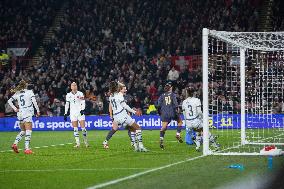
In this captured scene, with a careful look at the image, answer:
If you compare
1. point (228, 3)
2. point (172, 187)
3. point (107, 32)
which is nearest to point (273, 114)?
point (228, 3)

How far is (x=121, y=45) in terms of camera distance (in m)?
39.9

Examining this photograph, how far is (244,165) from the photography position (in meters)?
14.3

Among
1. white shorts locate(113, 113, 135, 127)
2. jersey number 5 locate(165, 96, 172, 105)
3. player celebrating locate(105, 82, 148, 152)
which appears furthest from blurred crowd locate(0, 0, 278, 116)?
white shorts locate(113, 113, 135, 127)

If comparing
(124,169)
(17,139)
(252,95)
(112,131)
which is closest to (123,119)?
(112,131)

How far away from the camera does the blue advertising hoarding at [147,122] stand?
3148cm

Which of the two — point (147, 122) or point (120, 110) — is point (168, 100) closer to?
point (120, 110)

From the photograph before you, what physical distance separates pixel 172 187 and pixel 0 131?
1064 inches

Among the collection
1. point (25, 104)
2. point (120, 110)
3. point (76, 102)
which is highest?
point (76, 102)

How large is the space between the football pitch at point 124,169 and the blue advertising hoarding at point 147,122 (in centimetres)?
1276

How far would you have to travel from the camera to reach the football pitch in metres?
11.4

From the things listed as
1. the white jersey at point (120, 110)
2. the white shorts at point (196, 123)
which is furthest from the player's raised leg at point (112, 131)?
the white shorts at point (196, 123)

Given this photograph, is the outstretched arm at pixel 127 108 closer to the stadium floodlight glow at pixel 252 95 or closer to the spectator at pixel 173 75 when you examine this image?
the stadium floodlight glow at pixel 252 95

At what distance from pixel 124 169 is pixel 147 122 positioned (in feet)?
71.0

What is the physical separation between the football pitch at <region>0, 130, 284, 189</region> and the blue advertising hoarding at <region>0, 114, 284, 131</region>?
41.8 feet
